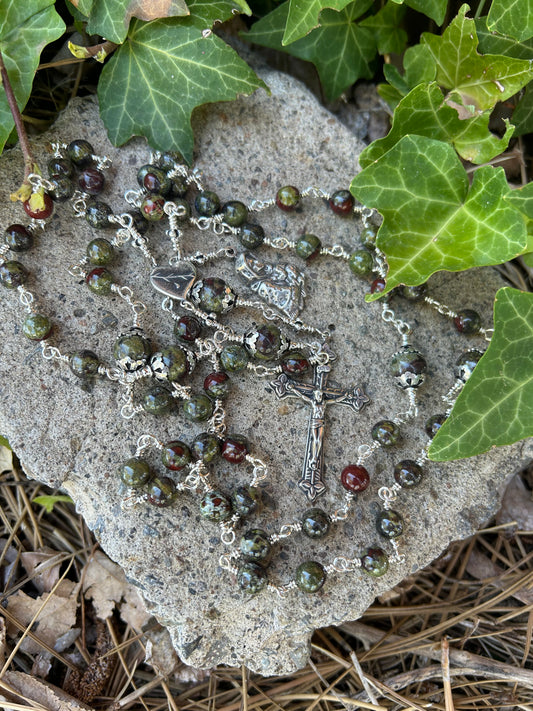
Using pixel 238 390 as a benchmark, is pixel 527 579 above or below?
below

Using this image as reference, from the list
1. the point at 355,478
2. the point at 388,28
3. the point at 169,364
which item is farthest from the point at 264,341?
the point at 388,28

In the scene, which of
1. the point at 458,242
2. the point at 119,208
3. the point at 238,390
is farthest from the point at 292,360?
the point at 119,208

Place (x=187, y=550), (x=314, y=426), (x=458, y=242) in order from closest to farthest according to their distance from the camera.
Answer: (x=458, y=242) < (x=187, y=550) < (x=314, y=426)

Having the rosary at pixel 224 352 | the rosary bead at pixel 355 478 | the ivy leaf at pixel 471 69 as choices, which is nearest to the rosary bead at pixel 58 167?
the rosary at pixel 224 352

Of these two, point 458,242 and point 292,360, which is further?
point 292,360

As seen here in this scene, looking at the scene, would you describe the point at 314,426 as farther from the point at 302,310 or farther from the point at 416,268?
the point at 416,268

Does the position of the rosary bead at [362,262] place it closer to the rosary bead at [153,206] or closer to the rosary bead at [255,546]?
the rosary bead at [153,206]

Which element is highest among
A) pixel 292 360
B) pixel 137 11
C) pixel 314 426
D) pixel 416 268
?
pixel 137 11
